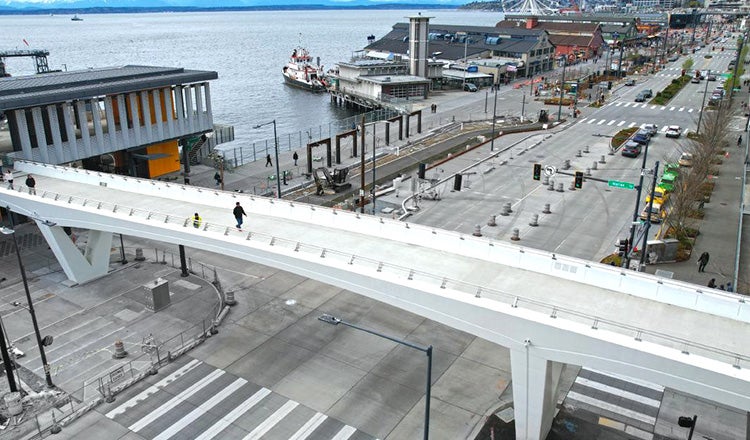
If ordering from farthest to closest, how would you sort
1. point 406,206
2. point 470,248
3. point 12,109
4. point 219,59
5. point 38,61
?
point 219,59
point 38,61
point 406,206
point 12,109
point 470,248

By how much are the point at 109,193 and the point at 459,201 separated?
1099 inches

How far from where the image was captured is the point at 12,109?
136 feet

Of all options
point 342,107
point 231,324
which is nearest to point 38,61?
point 342,107

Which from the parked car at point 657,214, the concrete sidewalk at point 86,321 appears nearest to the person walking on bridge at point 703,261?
the parked car at point 657,214

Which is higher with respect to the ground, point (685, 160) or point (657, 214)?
point (685, 160)

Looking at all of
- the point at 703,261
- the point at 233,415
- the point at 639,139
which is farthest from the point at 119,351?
the point at 639,139

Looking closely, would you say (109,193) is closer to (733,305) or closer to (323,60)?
(733,305)

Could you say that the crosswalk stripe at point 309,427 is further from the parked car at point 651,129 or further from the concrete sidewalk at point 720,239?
the parked car at point 651,129

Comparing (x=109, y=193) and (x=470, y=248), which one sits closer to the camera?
(x=470, y=248)

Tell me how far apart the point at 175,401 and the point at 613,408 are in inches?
728

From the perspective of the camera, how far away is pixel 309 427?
2266 centimetres

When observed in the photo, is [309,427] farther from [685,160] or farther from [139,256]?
[685,160]

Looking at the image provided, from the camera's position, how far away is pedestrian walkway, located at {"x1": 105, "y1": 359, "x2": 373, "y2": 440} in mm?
22359

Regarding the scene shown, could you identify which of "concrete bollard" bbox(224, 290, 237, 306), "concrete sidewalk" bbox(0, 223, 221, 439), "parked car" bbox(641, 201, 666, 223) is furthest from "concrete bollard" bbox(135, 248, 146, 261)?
"parked car" bbox(641, 201, 666, 223)
